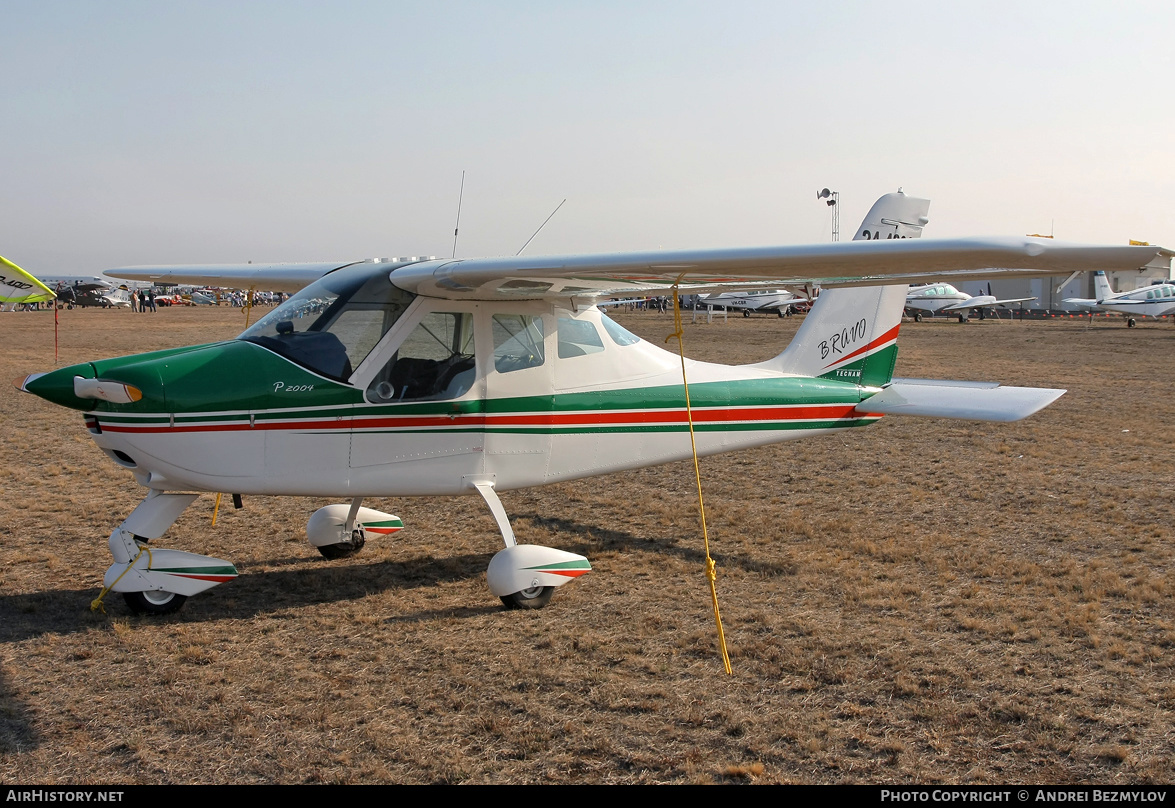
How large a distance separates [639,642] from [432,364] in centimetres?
217

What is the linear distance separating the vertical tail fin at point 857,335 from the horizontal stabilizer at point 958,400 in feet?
0.82

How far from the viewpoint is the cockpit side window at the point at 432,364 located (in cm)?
548

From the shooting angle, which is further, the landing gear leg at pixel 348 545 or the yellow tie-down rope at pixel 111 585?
the landing gear leg at pixel 348 545

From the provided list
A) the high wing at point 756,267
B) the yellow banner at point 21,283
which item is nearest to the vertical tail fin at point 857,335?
the high wing at point 756,267

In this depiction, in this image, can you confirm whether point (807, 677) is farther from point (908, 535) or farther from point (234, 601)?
point (234, 601)

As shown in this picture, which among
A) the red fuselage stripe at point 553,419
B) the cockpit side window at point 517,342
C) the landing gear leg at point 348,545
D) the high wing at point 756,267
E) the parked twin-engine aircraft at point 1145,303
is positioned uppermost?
the parked twin-engine aircraft at point 1145,303

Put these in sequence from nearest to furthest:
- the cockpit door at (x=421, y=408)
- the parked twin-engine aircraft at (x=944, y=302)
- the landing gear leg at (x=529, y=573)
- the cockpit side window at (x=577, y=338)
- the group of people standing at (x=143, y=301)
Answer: the landing gear leg at (x=529, y=573)
the cockpit door at (x=421, y=408)
the cockpit side window at (x=577, y=338)
the parked twin-engine aircraft at (x=944, y=302)
the group of people standing at (x=143, y=301)

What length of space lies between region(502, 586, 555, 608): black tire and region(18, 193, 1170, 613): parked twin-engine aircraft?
13mm

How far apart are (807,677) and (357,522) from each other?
3788mm

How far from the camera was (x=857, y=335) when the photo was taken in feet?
24.2

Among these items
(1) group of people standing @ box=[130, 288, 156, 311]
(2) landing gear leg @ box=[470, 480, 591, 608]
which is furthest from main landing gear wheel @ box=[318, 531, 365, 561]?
(1) group of people standing @ box=[130, 288, 156, 311]

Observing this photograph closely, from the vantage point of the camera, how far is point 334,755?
357 cm

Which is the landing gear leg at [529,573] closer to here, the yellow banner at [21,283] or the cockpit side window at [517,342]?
the cockpit side window at [517,342]

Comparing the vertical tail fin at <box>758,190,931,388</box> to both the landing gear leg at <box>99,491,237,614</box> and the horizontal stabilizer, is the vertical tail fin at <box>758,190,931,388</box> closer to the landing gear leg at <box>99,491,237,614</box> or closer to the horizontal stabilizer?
the horizontal stabilizer
